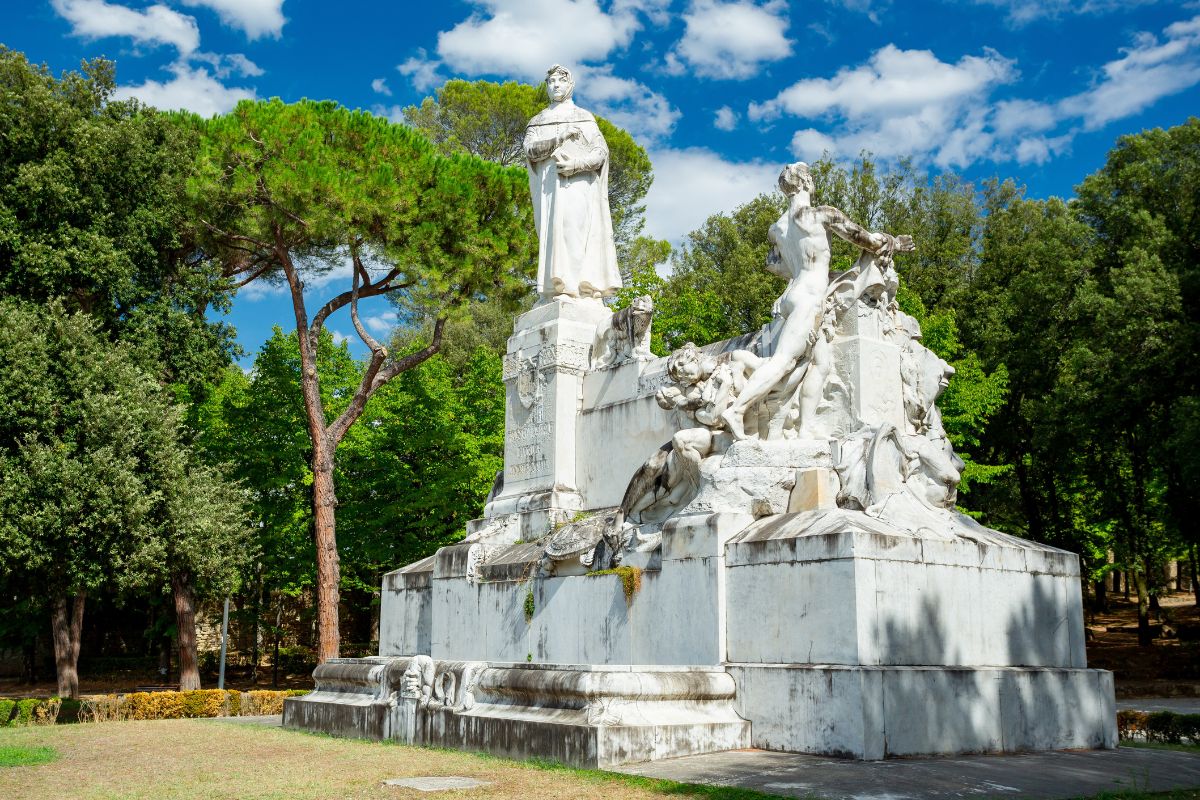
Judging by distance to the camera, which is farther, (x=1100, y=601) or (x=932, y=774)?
(x=1100, y=601)

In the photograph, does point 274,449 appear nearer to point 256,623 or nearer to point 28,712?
point 256,623

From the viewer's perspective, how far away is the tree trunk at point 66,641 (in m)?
20.8

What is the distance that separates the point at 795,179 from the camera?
1132cm

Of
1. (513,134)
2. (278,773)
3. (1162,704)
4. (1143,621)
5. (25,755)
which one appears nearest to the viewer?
(278,773)

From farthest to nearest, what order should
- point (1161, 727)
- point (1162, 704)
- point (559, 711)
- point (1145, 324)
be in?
1. point (1145, 324)
2. point (1162, 704)
3. point (1161, 727)
4. point (559, 711)

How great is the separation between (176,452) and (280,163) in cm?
573

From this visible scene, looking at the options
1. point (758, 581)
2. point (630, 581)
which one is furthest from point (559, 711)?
point (630, 581)

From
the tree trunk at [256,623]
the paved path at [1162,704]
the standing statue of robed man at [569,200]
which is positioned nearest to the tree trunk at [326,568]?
the tree trunk at [256,623]

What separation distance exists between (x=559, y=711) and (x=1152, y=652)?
2446 centimetres

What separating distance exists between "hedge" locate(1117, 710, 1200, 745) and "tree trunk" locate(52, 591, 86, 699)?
17.0 meters

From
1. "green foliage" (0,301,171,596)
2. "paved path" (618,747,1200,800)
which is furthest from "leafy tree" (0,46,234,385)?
"paved path" (618,747,1200,800)

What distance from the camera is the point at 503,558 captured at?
12.8 metres

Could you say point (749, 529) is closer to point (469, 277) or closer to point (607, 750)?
point (607, 750)

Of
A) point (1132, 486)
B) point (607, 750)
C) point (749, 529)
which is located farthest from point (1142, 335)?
point (607, 750)
